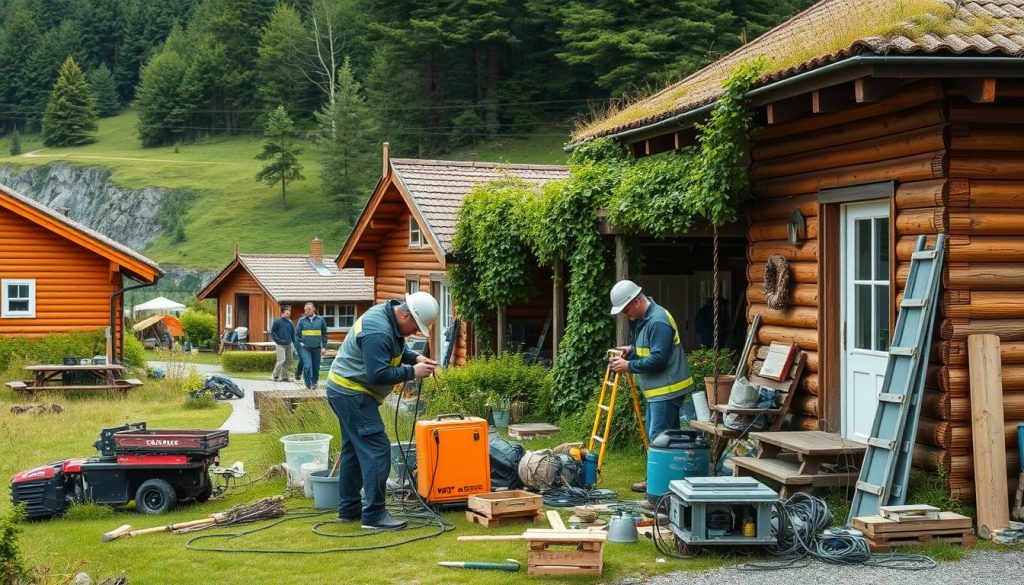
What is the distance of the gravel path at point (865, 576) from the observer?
6914mm

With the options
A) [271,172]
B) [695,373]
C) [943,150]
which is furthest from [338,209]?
[943,150]

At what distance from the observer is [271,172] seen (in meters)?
70.8

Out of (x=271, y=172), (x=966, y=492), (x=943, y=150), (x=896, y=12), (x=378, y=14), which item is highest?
(x=378, y=14)

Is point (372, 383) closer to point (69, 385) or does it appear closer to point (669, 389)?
point (669, 389)

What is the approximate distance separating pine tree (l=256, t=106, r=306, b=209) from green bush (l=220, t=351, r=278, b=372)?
3851 cm

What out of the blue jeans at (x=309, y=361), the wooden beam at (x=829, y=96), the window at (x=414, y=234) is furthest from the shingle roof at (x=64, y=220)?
the wooden beam at (x=829, y=96)

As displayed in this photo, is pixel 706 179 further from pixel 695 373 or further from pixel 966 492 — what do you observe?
pixel 966 492

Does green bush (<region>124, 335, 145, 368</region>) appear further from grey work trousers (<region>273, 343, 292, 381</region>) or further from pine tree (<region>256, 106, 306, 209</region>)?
pine tree (<region>256, 106, 306, 209</region>)

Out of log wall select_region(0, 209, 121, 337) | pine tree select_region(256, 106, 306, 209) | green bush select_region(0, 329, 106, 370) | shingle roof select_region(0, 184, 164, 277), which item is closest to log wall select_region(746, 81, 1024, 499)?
shingle roof select_region(0, 184, 164, 277)

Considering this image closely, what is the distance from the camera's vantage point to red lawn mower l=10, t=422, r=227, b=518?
9.70 m

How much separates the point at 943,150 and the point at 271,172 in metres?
65.6

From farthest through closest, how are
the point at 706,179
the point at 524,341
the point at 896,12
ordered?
the point at 524,341
the point at 706,179
the point at 896,12

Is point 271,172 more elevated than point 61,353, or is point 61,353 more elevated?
point 271,172

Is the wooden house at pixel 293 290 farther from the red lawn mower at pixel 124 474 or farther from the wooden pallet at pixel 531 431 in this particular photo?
the red lawn mower at pixel 124 474
